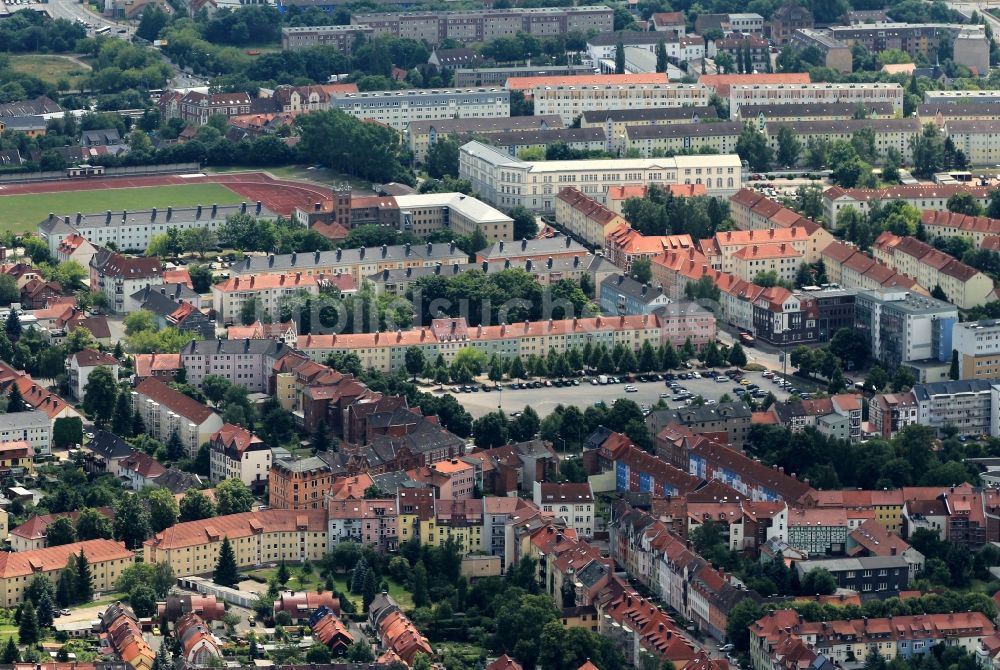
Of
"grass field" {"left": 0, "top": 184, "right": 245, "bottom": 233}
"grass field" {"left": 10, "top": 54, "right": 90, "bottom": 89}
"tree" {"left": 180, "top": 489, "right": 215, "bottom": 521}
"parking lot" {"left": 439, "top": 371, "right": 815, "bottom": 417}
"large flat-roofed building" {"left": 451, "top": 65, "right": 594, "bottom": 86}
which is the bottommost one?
"parking lot" {"left": 439, "top": 371, "right": 815, "bottom": 417}

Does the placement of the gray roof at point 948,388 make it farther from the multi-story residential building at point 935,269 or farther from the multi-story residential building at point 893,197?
the multi-story residential building at point 893,197

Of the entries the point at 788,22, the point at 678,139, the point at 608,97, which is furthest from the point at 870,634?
the point at 788,22

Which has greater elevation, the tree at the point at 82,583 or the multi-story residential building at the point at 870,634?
the tree at the point at 82,583

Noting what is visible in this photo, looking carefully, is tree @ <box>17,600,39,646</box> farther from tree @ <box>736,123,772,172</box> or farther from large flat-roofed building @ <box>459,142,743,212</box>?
tree @ <box>736,123,772,172</box>

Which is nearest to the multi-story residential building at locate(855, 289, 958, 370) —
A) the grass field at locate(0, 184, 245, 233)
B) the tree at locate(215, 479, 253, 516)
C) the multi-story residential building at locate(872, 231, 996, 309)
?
the multi-story residential building at locate(872, 231, 996, 309)

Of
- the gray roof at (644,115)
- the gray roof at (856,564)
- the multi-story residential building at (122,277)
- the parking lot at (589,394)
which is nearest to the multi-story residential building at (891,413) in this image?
the parking lot at (589,394)

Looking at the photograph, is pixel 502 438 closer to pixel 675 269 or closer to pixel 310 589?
pixel 310 589

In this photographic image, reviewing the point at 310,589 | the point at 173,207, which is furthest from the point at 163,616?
the point at 173,207
